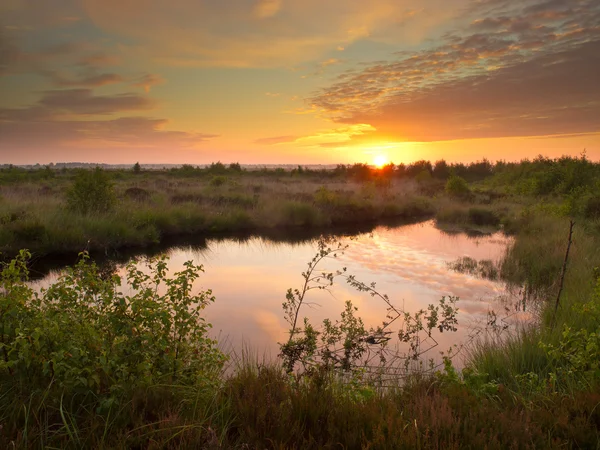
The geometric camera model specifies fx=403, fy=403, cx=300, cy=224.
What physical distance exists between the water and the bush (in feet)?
13.3

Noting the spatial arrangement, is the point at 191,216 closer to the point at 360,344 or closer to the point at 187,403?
the point at 360,344

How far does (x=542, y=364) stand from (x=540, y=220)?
14521 millimetres

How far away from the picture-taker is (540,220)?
1811 centimetres

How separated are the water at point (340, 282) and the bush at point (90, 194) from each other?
405cm

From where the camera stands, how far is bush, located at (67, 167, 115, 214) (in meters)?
17.6

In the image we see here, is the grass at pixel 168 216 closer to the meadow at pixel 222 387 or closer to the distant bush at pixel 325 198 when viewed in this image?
the distant bush at pixel 325 198

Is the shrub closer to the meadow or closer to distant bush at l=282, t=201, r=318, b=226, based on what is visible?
distant bush at l=282, t=201, r=318, b=226

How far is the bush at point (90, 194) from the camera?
57.7 ft

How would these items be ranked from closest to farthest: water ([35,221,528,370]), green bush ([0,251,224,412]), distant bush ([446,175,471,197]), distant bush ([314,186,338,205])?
green bush ([0,251,224,412]), water ([35,221,528,370]), distant bush ([314,186,338,205]), distant bush ([446,175,471,197])

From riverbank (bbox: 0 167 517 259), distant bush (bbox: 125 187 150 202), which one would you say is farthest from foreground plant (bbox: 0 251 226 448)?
distant bush (bbox: 125 187 150 202)

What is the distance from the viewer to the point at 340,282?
497 inches

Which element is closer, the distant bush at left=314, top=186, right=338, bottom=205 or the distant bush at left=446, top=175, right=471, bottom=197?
the distant bush at left=314, top=186, right=338, bottom=205

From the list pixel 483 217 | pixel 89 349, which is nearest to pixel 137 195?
pixel 483 217

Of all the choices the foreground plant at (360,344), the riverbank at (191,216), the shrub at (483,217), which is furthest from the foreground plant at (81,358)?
the shrub at (483,217)
